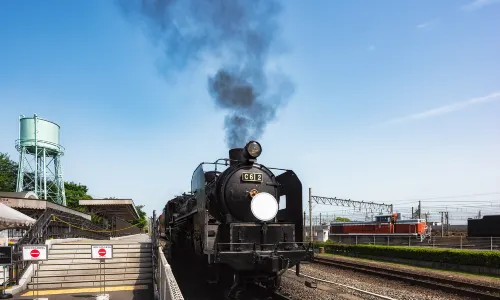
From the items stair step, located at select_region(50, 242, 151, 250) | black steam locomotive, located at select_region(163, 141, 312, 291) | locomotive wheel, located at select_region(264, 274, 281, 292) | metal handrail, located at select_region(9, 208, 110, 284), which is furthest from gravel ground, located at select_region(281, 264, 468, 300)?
metal handrail, located at select_region(9, 208, 110, 284)

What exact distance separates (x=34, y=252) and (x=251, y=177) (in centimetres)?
589

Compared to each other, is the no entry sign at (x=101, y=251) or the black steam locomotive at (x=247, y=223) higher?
the black steam locomotive at (x=247, y=223)

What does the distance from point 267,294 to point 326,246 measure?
76.6 ft

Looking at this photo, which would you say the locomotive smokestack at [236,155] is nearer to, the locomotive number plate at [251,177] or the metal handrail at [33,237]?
the locomotive number plate at [251,177]

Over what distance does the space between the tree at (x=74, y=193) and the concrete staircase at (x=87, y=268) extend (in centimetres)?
5466

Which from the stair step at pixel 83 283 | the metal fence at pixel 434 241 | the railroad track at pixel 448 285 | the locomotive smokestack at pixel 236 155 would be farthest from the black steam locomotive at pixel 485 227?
the stair step at pixel 83 283

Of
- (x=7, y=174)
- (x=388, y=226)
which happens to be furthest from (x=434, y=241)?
(x=7, y=174)

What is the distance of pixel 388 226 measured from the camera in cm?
3819

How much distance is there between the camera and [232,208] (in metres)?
9.59

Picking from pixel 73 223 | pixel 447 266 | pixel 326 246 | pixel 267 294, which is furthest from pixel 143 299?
pixel 326 246

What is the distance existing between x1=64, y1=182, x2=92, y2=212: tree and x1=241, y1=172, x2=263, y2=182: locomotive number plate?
61.6 m

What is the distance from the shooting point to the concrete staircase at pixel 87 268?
482 inches

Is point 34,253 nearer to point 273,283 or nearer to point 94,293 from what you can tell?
point 94,293

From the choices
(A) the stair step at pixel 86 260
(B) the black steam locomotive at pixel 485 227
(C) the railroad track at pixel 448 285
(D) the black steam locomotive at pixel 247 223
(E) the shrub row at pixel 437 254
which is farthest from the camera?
(B) the black steam locomotive at pixel 485 227
